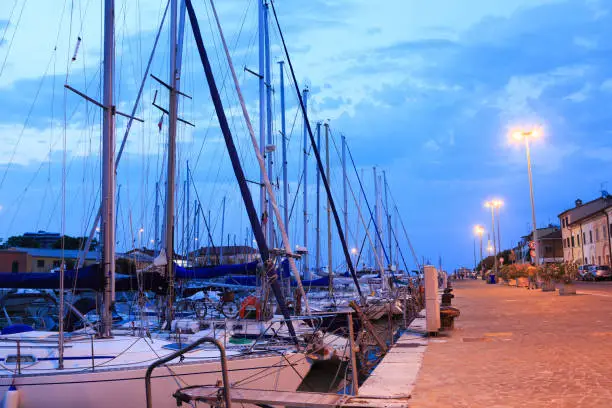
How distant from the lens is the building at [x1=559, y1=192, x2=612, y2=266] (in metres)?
65.9

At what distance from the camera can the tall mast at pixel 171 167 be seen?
43.5ft

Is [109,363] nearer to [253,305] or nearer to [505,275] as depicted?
[253,305]

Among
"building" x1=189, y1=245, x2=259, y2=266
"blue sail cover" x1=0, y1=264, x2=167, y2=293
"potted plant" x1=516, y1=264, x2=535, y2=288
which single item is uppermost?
"building" x1=189, y1=245, x2=259, y2=266

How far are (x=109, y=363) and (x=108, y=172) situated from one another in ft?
14.3

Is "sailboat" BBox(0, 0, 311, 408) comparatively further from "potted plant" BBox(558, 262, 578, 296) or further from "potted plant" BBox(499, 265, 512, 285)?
"potted plant" BBox(499, 265, 512, 285)

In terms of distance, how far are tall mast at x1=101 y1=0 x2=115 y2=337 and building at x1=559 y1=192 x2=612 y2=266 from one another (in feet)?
193

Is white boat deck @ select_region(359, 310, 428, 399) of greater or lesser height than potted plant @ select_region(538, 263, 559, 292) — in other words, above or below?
below

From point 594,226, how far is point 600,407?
7044 cm

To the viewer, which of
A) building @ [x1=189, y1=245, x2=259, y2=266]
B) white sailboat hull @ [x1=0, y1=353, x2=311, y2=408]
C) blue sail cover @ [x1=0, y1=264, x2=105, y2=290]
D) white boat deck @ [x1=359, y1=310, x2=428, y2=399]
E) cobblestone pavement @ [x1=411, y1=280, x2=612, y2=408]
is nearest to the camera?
cobblestone pavement @ [x1=411, y1=280, x2=612, y2=408]

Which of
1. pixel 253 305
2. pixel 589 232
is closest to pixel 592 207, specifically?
pixel 589 232

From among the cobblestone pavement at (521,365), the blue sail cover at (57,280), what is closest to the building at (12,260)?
the blue sail cover at (57,280)

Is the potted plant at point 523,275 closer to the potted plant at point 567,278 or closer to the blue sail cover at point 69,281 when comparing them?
the potted plant at point 567,278

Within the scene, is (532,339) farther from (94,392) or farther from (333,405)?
(94,392)

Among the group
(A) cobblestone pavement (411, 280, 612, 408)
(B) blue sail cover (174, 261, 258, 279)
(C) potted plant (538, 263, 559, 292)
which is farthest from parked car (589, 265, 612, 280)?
(B) blue sail cover (174, 261, 258, 279)
